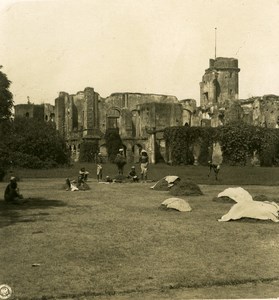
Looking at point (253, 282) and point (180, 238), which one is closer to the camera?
point (253, 282)

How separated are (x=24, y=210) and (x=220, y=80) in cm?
6446

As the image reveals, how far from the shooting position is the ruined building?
171ft

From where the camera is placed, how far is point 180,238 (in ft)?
30.6

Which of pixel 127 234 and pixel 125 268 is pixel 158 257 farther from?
pixel 127 234

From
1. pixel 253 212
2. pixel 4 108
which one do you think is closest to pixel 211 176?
pixel 253 212

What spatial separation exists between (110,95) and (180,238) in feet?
208

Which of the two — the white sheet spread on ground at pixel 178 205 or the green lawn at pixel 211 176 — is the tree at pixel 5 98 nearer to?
the white sheet spread on ground at pixel 178 205

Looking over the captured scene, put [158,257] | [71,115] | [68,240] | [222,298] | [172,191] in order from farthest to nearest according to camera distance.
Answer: [71,115] < [172,191] < [68,240] < [158,257] < [222,298]

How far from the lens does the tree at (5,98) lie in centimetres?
1233

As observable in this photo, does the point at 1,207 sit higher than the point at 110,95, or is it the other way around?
the point at 110,95

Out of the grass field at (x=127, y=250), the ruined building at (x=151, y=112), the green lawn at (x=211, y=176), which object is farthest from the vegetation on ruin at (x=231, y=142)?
the grass field at (x=127, y=250)

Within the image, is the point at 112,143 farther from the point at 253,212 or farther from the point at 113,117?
the point at 253,212

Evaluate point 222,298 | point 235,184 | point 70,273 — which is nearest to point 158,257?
point 70,273

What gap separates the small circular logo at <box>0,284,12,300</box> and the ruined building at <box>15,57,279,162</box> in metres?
39.3
